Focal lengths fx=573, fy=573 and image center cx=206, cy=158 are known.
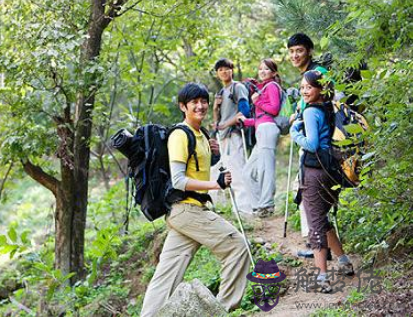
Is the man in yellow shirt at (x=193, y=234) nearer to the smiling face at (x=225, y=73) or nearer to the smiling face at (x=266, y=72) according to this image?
the smiling face at (x=266, y=72)

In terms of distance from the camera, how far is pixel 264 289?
5996mm

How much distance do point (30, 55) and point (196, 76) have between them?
4.35 m

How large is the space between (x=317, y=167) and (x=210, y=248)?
4.33 ft

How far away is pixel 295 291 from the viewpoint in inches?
233

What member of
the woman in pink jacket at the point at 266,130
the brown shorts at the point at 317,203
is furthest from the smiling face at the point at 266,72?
the brown shorts at the point at 317,203

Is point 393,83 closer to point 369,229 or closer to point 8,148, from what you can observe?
point 369,229

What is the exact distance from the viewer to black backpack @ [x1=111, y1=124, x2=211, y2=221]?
16.9 ft

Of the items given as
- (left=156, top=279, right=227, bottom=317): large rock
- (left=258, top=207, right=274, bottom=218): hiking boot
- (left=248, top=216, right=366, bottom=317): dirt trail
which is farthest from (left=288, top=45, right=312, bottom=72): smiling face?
(left=156, top=279, right=227, bottom=317): large rock

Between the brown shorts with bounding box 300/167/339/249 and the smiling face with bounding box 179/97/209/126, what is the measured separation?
120cm

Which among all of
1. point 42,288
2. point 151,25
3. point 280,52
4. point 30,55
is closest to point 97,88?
point 30,55

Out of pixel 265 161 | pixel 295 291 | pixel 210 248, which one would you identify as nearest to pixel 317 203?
pixel 295 291

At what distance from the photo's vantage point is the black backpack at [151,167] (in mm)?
5164

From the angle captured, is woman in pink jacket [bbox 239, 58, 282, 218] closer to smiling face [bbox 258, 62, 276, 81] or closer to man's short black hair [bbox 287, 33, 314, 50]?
smiling face [bbox 258, 62, 276, 81]

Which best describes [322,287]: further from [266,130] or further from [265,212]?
[266,130]
